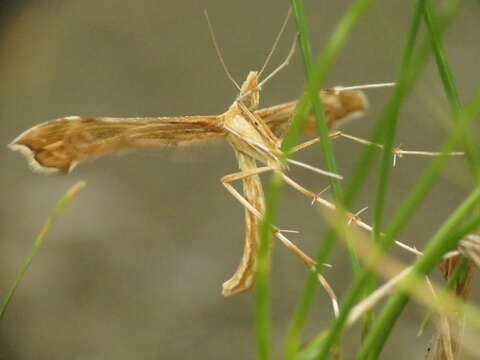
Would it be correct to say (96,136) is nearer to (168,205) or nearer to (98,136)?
(98,136)

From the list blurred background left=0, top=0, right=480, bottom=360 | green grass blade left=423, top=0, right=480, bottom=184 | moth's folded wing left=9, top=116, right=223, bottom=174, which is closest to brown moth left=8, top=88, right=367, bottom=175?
moth's folded wing left=9, top=116, right=223, bottom=174

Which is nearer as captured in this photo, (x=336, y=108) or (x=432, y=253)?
(x=432, y=253)

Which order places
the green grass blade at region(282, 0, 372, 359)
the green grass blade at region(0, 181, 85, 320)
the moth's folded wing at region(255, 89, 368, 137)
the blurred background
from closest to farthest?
the green grass blade at region(282, 0, 372, 359)
the green grass blade at region(0, 181, 85, 320)
the moth's folded wing at region(255, 89, 368, 137)
the blurred background

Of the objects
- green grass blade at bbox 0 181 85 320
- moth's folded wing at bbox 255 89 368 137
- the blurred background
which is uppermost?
green grass blade at bbox 0 181 85 320

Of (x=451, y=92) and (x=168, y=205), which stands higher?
(x=451, y=92)

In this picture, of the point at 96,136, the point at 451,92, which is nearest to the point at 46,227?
Result: the point at 96,136

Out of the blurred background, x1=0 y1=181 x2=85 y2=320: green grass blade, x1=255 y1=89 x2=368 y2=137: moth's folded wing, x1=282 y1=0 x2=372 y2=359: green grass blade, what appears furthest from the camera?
the blurred background

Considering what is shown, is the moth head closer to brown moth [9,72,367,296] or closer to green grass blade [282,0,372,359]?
brown moth [9,72,367,296]
